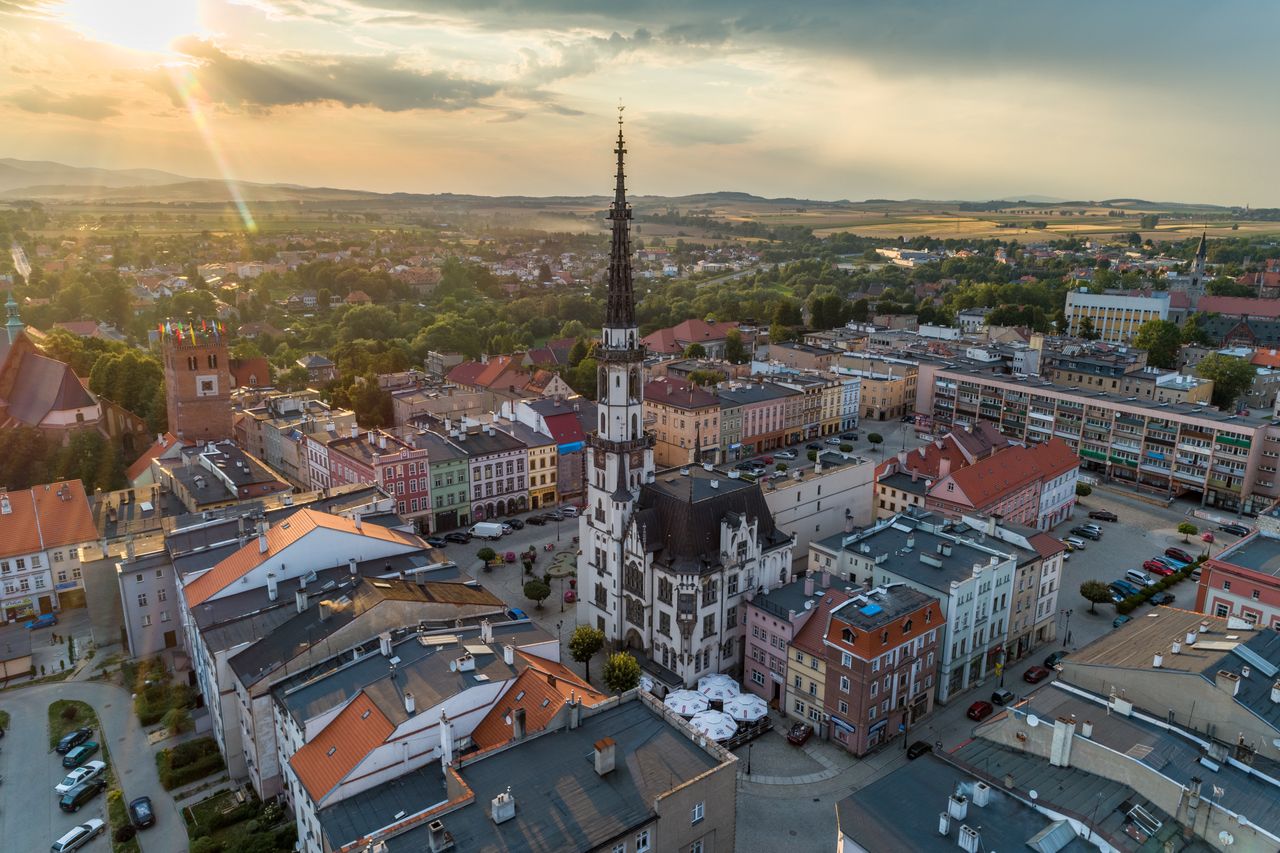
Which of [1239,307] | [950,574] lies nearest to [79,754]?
[950,574]

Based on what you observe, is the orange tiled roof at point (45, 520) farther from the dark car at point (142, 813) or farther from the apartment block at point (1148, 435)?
the apartment block at point (1148, 435)

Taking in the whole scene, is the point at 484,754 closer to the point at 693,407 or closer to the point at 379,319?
the point at 693,407

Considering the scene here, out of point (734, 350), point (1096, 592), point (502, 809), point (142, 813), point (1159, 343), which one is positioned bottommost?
point (142, 813)

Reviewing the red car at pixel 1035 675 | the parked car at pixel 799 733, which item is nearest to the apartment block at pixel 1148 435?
the red car at pixel 1035 675

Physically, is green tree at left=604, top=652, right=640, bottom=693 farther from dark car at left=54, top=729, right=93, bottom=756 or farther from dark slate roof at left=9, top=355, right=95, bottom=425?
dark slate roof at left=9, top=355, right=95, bottom=425

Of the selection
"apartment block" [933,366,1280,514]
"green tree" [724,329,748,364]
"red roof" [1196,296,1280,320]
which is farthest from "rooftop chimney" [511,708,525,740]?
"red roof" [1196,296,1280,320]

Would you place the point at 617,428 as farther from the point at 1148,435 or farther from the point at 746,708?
the point at 1148,435
